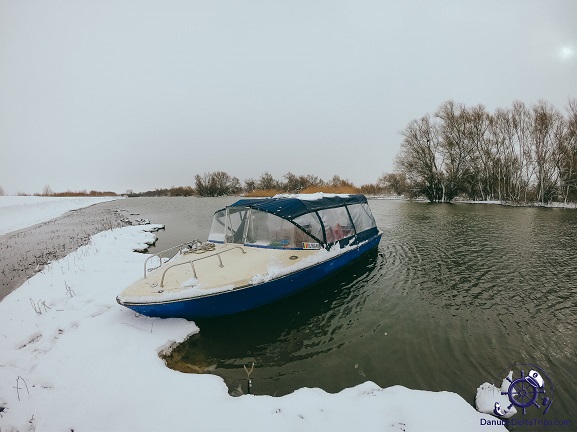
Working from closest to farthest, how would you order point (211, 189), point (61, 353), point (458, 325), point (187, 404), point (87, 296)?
point (187, 404) → point (61, 353) → point (458, 325) → point (87, 296) → point (211, 189)

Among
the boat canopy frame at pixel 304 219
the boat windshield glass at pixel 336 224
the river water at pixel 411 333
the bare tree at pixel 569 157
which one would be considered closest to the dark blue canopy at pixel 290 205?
the boat canopy frame at pixel 304 219

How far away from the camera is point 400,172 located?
2109 inches

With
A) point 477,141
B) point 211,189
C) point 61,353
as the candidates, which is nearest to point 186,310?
point 61,353

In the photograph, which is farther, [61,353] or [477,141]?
[477,141]

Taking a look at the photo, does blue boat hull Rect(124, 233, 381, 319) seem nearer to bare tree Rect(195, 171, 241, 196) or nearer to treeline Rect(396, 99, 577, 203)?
treeline Rect(396, 99, 577, 203)

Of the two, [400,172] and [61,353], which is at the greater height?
[400,172]

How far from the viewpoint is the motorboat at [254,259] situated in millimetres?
5867

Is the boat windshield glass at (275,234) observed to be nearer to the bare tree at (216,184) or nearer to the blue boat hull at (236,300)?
the blue boat hull at (236,300)

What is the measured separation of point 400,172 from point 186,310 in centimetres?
5515

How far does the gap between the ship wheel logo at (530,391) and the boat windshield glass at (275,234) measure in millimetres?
5191

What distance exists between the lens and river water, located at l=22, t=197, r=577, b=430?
470 cm

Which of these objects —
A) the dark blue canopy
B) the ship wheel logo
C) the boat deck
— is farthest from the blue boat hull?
the ship wheel logo

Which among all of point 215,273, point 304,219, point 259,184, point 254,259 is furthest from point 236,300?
point 259,184

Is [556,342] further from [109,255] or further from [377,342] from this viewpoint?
[109,255]
